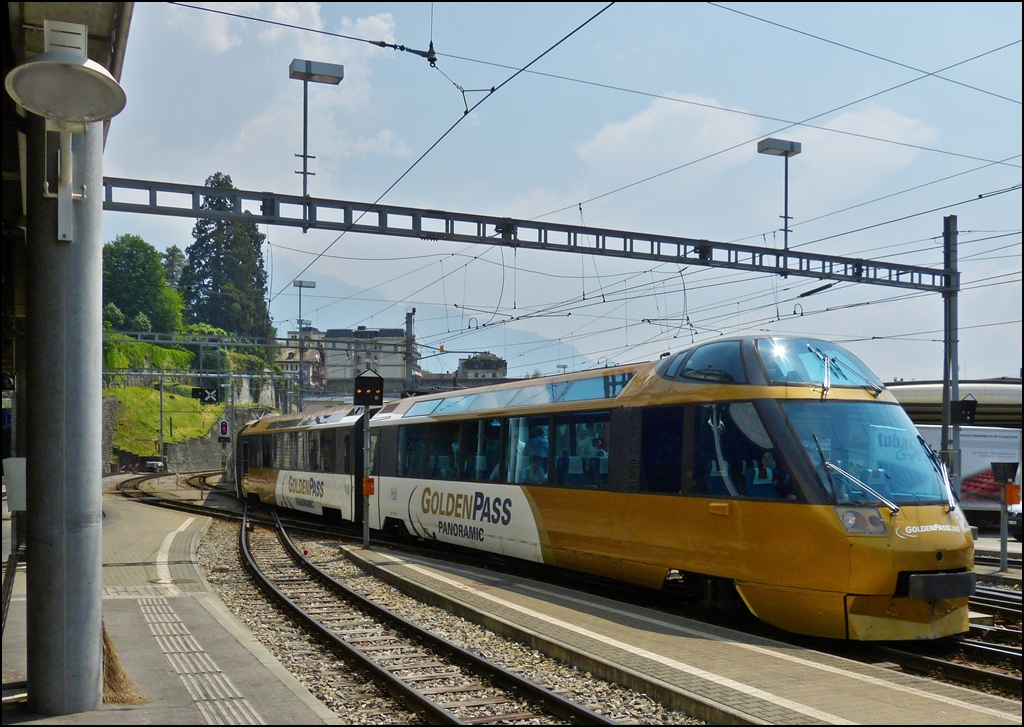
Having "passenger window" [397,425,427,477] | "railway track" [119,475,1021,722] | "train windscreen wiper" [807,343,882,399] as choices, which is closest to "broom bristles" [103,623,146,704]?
"railway track" [119,475,1021,722]

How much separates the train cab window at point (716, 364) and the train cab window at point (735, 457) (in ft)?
1.03

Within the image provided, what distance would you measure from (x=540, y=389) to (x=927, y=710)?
8.08 meters

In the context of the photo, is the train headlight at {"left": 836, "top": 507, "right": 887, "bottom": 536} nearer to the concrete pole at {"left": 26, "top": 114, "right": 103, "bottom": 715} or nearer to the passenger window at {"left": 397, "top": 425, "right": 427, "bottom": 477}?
the concrete pole at {"left": 26, "top": 114, "right": 103, "bottom": 715}

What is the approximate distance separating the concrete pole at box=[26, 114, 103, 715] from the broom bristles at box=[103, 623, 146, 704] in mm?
306

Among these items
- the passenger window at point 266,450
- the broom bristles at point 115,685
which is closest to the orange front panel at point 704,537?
the broom bristles at point 115,685

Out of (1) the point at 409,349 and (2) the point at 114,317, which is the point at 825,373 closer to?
(1) the point at 409,349

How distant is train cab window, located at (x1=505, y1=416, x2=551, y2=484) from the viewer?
43.2 feet

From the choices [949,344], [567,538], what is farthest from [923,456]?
[949,344]

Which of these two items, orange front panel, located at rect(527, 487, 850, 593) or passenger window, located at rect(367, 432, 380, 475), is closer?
orange front panel, located at rect(527, 487, 850, 593)

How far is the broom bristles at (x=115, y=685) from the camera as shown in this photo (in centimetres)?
650

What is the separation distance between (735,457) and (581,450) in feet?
9.84

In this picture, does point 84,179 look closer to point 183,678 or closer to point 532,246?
point 183,678

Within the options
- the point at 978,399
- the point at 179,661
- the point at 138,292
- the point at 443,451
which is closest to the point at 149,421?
the point at 138,292

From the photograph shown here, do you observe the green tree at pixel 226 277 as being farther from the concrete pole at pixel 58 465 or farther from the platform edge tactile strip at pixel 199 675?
the concrete pole at pixel 58 465
